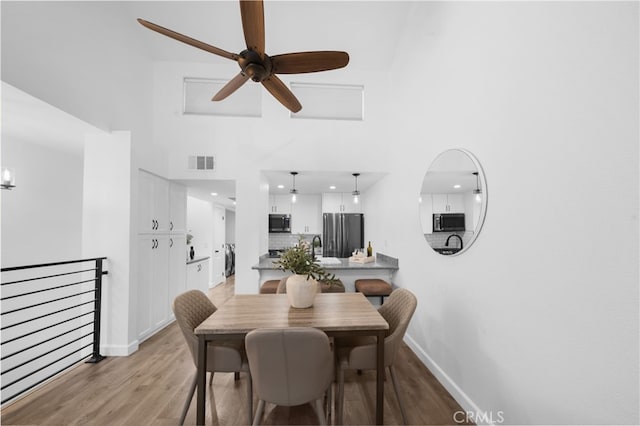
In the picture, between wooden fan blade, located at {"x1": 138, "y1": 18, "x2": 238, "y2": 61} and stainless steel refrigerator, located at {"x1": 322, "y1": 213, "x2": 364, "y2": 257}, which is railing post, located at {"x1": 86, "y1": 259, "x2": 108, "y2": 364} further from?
stainless steel refrigerator, located at {"x1": 322, "y1": 213, "x2": 364, "y2": 257}

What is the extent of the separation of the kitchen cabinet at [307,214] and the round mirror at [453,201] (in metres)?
3.68

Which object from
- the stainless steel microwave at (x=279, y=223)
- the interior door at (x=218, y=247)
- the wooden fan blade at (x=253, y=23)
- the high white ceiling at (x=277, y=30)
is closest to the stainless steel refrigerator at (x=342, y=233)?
the stainless steel microwave at (x=279, y=223)

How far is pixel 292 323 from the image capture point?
70.1 inches

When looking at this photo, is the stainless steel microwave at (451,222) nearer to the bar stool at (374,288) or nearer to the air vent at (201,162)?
the bar stool at (374,288)

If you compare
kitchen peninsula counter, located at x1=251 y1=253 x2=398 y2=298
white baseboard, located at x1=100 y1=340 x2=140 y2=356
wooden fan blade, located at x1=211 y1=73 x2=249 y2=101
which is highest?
wooden fan blade, located at x1=211 y1=73 x2=249 y2=101

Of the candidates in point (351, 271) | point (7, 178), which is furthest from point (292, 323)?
point (7, 178)

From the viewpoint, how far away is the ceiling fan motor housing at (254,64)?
5.93 ft

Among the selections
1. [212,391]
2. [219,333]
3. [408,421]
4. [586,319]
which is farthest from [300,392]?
[586,319]

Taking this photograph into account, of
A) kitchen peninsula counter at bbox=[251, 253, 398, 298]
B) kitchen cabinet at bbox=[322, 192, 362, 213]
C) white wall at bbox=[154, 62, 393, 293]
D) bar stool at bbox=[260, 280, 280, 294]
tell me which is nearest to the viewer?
bar stool at bbox=[260, 280, 280, 294]

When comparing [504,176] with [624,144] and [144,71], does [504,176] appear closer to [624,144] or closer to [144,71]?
[624,144]

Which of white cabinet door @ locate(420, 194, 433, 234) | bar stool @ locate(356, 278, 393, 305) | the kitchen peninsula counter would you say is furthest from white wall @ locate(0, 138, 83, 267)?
white cabinet door @ locate(420, 194, 433, 234)

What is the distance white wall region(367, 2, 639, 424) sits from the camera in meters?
1.08

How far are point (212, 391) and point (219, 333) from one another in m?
1.02

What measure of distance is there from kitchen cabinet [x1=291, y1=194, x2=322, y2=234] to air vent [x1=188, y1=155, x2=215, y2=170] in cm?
261
